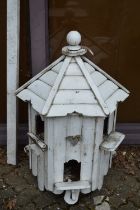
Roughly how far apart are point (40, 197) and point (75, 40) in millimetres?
1466

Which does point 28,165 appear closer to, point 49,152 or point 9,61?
point 49,152

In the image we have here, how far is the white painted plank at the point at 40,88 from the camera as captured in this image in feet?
9.23

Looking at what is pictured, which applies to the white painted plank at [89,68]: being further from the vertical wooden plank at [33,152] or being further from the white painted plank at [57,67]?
the vertical wooden plank at [33,152]

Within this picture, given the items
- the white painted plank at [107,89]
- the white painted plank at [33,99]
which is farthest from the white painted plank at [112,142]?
the white painted plank at [33,99]

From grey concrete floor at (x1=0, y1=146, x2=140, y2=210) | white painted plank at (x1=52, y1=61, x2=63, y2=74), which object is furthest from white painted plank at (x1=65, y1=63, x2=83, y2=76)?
grey concrete floor at (x1=0, y1=146, x2=140, y2=210)

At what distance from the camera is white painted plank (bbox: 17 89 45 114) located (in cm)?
279

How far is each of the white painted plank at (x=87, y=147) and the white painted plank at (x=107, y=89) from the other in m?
0.23

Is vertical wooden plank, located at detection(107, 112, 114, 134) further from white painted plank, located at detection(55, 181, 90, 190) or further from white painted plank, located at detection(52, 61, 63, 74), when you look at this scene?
white painted plank, located at detection(52, 61, 63, 74)

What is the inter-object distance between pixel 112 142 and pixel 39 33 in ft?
3.79

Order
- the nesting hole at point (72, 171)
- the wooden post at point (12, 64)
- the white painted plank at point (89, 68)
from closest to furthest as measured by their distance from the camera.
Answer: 1. the white painted plank at point (89, 68)
2. the wooden post at point (12, 64)
3. the nesting hole at point (72, 171)

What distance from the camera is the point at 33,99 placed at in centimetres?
289

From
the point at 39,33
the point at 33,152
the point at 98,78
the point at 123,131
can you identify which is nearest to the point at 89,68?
the point at 98,78

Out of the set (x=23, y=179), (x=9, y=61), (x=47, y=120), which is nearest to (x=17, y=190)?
(x=23, y=179)

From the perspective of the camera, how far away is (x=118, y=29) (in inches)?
134
